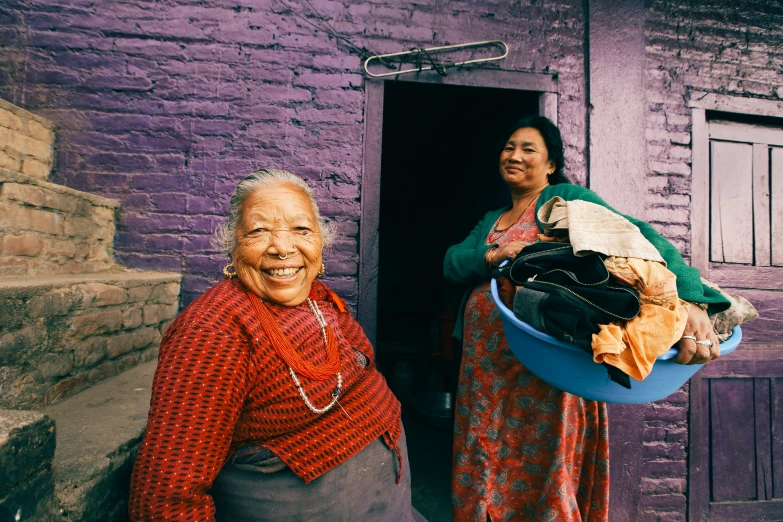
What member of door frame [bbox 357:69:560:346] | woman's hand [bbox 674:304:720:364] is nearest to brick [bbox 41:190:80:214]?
door frame [bbox 357:69:560:346]

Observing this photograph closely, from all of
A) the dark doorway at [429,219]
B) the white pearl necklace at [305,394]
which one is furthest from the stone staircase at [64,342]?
the dark doorway at [429,219]

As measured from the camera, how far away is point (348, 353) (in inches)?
59.4

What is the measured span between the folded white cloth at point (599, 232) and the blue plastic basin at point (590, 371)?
0.34 meters

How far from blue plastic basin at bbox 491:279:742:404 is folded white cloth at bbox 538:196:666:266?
340mm

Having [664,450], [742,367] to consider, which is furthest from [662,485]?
[742,367]

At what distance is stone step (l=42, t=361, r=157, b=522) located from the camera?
1.12 meters

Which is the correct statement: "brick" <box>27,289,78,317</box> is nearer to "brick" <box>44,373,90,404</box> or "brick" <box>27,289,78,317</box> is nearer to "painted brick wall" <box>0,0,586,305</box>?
"brick" <box>44,373,90,404</box>

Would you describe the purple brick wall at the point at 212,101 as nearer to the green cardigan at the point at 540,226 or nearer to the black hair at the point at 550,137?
the black hair at the point at 550,137

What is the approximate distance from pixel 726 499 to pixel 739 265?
1758mm

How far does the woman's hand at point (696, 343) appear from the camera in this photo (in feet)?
4.18

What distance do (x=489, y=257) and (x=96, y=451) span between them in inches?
67.9

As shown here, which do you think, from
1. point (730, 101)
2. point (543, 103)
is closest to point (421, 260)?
point (543, 103)

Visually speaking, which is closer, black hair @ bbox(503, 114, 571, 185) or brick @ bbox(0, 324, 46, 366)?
brick @ bbox(0, 324, 46, 366)

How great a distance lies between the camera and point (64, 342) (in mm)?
1707
